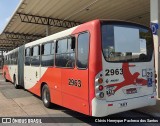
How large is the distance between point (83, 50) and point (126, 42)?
3.97 ft

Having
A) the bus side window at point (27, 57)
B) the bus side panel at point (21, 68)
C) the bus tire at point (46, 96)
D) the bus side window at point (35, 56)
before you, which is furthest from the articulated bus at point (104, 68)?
the bus side panel at point (21, 68)

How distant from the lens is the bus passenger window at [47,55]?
8711 mm

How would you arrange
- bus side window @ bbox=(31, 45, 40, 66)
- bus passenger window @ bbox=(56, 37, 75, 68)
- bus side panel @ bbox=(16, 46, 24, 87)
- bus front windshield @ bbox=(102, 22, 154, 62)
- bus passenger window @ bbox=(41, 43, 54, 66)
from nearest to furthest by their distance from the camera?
bus front windshield @ bbox=(102, 22, 154, 62) → bus passenger window @ bbox=(56, 37, 75, 68) → bus passenger window @ bbox=(41, 43, 54, 66) → bus side window @ bbox=(31, 45, 40, 66) → bus side panel @ bbox=(16, 46, 24, 87)

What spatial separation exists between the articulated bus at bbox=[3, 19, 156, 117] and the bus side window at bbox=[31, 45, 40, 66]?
220cm

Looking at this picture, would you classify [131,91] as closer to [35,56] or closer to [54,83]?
[54,83]

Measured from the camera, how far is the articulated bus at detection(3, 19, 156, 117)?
6.12 m

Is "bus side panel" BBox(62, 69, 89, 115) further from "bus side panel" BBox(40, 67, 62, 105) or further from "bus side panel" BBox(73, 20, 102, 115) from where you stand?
"bus side panel" BBox(40, 67, 62, 105)

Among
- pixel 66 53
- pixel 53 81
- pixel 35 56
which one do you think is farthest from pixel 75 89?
pixel 35 56

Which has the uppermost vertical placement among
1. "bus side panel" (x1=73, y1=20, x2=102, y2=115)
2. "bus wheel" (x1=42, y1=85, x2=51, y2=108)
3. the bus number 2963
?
"bus side panel" (x1=73, y1=20, x2=102, y2=115)

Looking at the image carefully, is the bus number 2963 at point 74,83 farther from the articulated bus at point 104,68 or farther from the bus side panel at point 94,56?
the bus side panel at point 94,56

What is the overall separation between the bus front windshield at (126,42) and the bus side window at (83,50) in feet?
1.51

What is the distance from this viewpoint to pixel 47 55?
917 cm

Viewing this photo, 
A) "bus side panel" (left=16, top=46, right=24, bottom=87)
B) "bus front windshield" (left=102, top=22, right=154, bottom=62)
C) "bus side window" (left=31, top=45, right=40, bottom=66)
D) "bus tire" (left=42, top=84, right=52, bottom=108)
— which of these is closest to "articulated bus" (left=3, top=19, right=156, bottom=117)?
"bus front windshield" (left=102, top=22, right=154, bottom=62)

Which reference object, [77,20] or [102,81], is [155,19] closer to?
[102,81]
